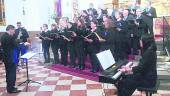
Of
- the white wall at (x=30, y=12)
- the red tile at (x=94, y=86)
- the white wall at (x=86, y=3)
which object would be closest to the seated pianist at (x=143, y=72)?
the red tile at (x=94, y=86)

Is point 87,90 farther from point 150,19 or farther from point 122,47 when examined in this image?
point 150,19

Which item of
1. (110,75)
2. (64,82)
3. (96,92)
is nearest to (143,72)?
(110,75)

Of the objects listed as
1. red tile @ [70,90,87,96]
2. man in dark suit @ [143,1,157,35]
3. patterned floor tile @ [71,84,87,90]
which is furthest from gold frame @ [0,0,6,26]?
red tile @ [70,90,87,96]

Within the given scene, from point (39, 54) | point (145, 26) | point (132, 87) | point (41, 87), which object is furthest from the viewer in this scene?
point (39, 54)

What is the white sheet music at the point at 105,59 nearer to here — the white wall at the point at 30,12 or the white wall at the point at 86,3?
the white wall at the point at 86,3

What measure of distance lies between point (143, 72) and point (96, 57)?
1858mm

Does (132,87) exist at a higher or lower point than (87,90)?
higher

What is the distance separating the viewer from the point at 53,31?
412 inches

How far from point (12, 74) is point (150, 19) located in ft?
15.7

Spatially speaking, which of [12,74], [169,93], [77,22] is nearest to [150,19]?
[77,22]

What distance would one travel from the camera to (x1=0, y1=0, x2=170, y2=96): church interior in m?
5.31

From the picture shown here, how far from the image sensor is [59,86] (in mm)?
7773

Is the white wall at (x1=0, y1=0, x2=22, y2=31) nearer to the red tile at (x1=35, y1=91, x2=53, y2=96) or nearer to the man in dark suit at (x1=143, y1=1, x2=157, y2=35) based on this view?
the man in dark suit at (x1=143, y1=1, x2=157, y2=35)

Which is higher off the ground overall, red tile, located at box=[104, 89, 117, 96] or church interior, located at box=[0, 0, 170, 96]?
church interior, located at box=[0, 0, 170, 96]
